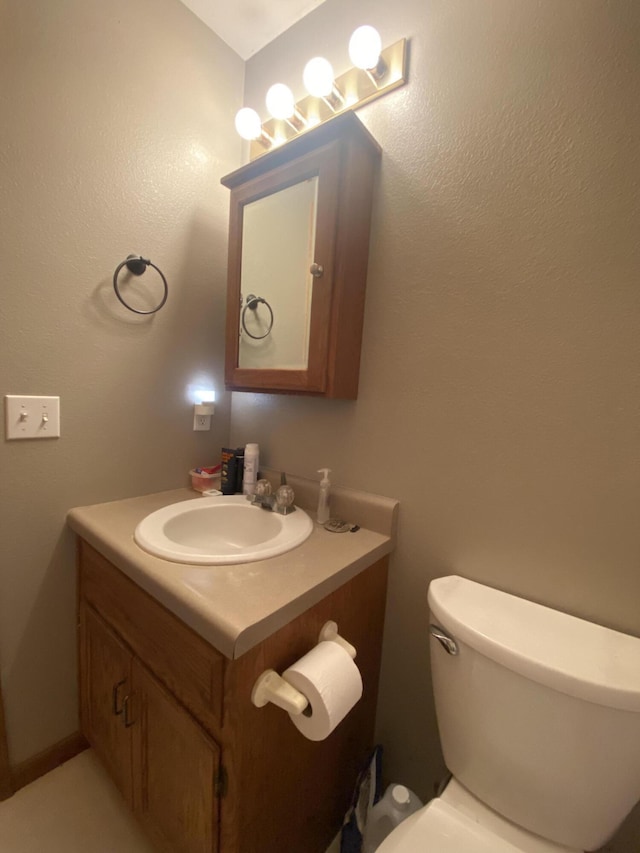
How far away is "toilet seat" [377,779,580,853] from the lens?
608mm

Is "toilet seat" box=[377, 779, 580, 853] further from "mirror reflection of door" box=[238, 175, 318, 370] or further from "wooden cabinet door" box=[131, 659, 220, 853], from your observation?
"mirror reflection of door" box=[238, 175, 318, 370]

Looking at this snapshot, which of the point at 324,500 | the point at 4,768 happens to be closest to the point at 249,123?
the point at 324,500

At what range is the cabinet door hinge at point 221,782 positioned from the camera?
2.12ft

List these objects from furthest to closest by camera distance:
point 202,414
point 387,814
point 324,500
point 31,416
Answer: point 202,414
point 324,500
point 31,416
point 387,814

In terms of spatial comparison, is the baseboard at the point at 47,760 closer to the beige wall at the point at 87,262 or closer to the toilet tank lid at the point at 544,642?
the beige wall at the point at 87,262

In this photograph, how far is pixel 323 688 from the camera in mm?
592

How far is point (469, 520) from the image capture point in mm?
866

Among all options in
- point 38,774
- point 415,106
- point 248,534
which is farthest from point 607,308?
point 38,774

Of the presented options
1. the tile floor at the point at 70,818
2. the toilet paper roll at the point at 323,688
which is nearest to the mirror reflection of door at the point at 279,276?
the toilet paper roll at the point at 323,688

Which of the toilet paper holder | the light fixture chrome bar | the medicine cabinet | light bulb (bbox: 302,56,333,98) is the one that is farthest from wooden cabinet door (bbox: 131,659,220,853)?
light bulb (bbox: 302,56,333,98)

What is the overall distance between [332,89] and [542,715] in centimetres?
157

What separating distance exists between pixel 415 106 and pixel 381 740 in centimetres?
182

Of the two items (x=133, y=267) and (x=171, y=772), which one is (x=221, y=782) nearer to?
(x=171, y=772)

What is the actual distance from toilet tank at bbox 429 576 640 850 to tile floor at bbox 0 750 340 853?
2.08 ft
